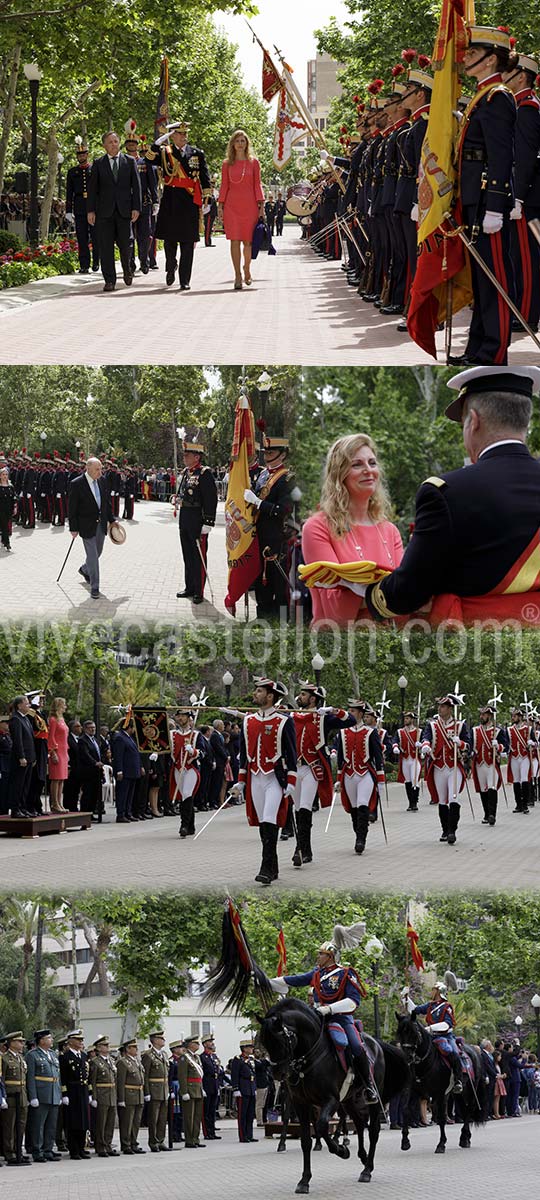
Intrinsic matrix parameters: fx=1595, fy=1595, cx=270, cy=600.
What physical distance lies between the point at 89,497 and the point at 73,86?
2671 cm

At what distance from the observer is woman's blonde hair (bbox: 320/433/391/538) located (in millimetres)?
4699

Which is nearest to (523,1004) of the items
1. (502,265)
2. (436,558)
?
(502,265)

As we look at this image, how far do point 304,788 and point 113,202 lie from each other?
8.26 metres

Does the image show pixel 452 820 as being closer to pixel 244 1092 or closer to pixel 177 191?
pixel 177 191

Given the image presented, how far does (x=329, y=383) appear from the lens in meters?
6.88

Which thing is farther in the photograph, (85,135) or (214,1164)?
(85,135)

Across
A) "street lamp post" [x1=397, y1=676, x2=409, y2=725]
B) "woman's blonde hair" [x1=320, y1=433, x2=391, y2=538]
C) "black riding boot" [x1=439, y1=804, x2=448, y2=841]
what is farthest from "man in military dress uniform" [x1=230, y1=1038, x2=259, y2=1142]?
"woman's blonde hair" [x1=320, y1=433, x2=391, y2=538]

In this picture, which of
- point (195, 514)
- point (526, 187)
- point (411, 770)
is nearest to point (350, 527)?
point (195, 514)

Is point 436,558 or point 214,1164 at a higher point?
point 436,558

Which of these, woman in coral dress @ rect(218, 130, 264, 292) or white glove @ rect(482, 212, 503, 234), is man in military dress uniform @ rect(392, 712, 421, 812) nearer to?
white glove @ rect(482, 212, 503, 234)

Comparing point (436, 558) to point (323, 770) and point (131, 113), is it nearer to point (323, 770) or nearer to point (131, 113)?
point (323, 770)

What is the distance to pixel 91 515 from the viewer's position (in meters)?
7.27

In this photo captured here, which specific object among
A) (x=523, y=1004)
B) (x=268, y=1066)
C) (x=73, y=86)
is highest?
(x=73, y=86)

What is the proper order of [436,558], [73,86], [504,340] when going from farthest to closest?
[73,86]
[504,340]
[436,558]
